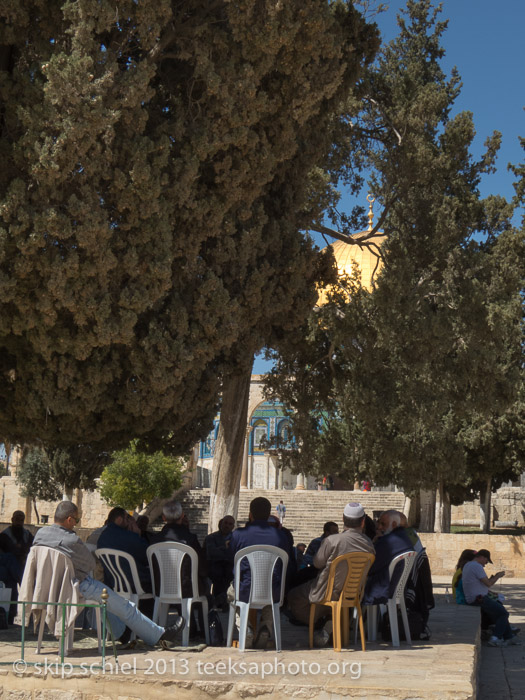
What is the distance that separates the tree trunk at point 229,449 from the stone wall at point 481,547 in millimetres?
10016

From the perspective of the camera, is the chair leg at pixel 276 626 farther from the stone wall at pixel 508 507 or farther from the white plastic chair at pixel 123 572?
the stone wall at pixel 508 507

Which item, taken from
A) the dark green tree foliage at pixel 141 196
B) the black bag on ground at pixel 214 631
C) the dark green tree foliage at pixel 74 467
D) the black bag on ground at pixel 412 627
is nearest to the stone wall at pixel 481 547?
the dark green tree foliage at pixel 74 467

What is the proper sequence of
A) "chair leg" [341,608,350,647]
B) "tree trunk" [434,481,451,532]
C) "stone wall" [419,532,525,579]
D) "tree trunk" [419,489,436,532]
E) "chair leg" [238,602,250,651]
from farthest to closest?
1. "tree trunk" [419,489,436,532]
2. "tree trunk" [434,481,451,532]
3. "stone wall" [419,532,525,579]
4. "chair leg" [341,608,350,647]
5. "chair leg" [238,602,250,651]

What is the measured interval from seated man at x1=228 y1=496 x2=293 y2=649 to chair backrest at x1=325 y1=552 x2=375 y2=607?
1.28ft

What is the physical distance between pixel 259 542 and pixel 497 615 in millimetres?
3641

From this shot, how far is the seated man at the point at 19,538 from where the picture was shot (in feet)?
27.6

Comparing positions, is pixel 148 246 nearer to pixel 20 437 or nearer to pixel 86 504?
pixel 20 437

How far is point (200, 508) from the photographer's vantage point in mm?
29953

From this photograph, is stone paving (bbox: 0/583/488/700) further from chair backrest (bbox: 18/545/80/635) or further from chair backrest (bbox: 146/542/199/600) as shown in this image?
chair backrest (bbox: 146/542/199/600)

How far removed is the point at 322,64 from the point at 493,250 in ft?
15.9

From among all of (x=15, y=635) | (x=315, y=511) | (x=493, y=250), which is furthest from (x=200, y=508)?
(x=15, y=635)

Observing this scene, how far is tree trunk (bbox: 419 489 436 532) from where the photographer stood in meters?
25.6

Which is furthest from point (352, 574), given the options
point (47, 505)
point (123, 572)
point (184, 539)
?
point (47, 505)

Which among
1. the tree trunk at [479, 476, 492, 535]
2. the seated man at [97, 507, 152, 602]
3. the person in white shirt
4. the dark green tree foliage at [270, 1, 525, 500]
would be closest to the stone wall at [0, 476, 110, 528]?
the tree trunk at [479, 476, 492, 535]
